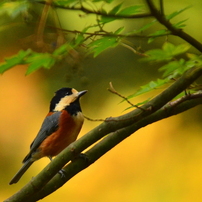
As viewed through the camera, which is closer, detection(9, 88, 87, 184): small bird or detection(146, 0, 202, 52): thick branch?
detection(146, 0, 202, 52): thick branch

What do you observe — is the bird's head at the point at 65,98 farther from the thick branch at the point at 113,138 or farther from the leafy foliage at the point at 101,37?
the leafy foliage at the point at 101,37

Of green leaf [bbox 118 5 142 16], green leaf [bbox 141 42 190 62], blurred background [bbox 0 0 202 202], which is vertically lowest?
blurred background [bbox 0 0 202 202]

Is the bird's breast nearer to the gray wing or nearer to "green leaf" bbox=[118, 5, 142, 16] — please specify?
the gray wing

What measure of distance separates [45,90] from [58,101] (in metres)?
0.59

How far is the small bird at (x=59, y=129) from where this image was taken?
5.61ft

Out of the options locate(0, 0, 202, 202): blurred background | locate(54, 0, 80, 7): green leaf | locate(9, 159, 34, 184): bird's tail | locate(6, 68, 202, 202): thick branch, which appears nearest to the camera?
locate(54, 0, 80, 7): green leaf

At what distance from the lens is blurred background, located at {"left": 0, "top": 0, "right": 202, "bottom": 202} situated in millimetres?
2229

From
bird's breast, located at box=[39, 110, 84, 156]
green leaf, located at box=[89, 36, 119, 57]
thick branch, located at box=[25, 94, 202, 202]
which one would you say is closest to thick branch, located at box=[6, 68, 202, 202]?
thick branch, located at box=[25, 94, 202, 202]

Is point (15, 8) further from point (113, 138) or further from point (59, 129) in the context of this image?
point (59, 129)

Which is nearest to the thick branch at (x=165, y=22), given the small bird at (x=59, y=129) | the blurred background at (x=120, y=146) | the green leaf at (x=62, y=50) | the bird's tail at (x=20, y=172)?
the green leaf at (x=62, y=50)

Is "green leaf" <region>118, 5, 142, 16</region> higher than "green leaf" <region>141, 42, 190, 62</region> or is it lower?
higher

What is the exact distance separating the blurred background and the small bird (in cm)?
42

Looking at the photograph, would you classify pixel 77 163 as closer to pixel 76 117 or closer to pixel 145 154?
pixel 76 117

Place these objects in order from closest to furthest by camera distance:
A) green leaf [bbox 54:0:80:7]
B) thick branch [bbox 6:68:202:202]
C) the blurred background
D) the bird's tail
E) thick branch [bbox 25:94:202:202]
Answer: green leaf [bbox 54:0:80:7]
thick branch [bbox 6:68:202:202]
thick branch [bbox 25:94:202:202]
the bird's tail
the blurred background
